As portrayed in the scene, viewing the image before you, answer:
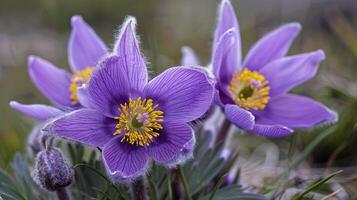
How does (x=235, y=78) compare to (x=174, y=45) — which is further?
(x=174, y=45)

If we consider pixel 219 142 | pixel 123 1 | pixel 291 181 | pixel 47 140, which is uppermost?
pixel 47 140

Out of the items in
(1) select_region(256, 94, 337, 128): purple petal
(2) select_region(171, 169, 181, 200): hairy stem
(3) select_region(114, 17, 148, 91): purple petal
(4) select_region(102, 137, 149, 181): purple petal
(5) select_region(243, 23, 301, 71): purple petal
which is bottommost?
(2) select_region(171, 169, 181, 200): hairy stem

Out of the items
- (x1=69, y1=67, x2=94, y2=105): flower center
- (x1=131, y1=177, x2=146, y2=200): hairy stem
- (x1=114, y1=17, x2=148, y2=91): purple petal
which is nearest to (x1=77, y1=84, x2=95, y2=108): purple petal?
(x1=114, y1=17, x2=148, y2=91): purple petal

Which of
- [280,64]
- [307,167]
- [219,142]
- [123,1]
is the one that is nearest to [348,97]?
[307,167]

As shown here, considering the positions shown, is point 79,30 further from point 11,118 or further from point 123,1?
point 123,1

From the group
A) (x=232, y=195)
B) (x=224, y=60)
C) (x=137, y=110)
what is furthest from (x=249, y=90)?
(x=137, y=110)

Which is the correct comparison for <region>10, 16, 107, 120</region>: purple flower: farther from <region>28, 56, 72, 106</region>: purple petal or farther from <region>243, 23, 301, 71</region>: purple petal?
<region>243, 23, 301, 71</region>: purple petal

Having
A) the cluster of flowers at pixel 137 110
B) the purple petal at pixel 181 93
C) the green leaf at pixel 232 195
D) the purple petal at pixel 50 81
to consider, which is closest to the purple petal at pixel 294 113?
the cluster of flowers at pixel 137 110
